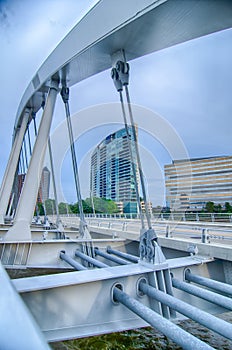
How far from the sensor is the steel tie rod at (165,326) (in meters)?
1.51

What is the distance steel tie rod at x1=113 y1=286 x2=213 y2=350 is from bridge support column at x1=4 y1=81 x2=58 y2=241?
3.08 m

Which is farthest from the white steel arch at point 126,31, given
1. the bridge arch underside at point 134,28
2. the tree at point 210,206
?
the tree at point 210,206

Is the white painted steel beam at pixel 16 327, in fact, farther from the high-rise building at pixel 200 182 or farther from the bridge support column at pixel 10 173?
the bridge support column at pixel 10 173

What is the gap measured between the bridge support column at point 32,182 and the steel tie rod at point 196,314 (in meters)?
3.25

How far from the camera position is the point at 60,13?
127 inches

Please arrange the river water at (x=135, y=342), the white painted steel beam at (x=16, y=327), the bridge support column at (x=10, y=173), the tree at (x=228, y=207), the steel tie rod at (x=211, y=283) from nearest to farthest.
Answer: the white painted steel beam at (x=16, y=327) < the river water at (x=135, y=342) < the steel tie rod at (x=211, y=283) < the bridge support column at (x=10, y=173) < the tree at (x=228, y=207)

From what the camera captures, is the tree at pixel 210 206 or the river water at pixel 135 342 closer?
the river water at pixel 135 342

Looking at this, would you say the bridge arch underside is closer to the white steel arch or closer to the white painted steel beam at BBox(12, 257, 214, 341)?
the white steel arch

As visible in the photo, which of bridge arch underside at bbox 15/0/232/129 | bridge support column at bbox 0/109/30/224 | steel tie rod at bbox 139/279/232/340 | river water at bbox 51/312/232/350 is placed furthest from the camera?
bridge support column at bbox 0/109/30/224

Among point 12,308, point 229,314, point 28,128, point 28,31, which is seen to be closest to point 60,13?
point 28,31

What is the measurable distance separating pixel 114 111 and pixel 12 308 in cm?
500

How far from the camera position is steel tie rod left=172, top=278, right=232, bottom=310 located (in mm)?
2125

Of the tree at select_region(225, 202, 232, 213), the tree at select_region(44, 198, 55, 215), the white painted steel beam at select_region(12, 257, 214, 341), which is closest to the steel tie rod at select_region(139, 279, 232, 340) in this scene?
the white painted steel beam at select_region(12, 257, 214, 341)

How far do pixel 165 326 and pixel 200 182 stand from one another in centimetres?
971
